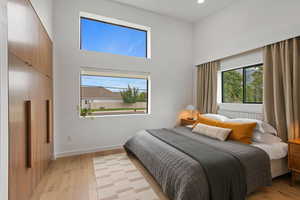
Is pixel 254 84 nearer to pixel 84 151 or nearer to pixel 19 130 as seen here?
pixel 19 130

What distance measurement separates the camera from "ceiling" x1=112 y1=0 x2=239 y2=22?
3308 mm

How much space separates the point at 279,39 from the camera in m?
2.39

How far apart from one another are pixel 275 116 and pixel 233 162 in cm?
153

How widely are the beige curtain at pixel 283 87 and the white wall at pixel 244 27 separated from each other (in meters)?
0.20

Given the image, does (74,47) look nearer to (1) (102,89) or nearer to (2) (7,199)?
(1) (102,89)

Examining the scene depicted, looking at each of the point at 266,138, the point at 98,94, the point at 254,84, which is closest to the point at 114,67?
the point at 98,94

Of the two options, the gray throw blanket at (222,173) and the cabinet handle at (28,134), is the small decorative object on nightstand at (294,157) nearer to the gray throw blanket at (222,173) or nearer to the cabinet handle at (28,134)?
the gray throw blanket at (222,173)

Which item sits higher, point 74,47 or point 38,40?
point 74,47

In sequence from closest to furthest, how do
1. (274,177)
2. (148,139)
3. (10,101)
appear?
(10,101), (274,177), (148,139)

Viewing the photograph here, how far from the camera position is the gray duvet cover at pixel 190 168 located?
1414 millimetres

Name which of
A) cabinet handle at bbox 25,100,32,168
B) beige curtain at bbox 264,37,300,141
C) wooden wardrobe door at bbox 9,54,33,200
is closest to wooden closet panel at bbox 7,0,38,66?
wooden wardrobe door at bbox 9,54,33,200

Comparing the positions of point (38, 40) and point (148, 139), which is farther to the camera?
point (148, 139)

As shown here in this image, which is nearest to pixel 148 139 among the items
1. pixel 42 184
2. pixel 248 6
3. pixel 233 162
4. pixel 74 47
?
pixel 233 162

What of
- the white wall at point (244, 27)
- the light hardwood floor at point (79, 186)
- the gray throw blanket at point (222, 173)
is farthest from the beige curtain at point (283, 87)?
the gray throw blanket at point (222, 173)
